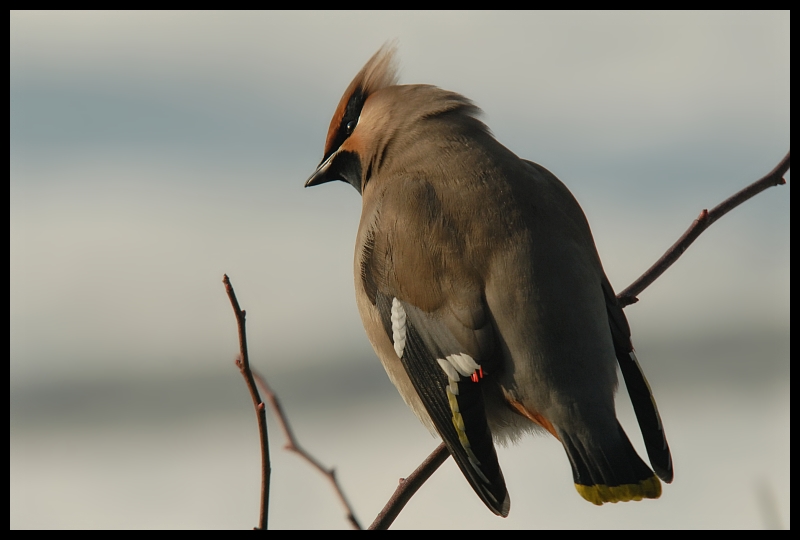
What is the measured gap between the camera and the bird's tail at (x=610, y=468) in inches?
137

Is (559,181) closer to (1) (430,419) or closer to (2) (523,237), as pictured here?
(2) (523,237)

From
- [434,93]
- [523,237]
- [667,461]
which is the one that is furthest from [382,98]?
[667,461]

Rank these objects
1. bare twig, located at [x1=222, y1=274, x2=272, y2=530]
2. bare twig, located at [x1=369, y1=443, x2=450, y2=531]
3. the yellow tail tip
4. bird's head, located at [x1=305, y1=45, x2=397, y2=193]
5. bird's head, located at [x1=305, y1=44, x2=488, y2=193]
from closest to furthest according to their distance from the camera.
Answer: bare twig, located at [x1=222, y1=274, x2=272, y2=530] < bare twig, located at [x1=369, y1=443, x2=450, y2=531] < the yellow tail tip < bird's head, located at [x1=305, y1=44, x2=488, y2=193] < bird's head, located at [x1=305, y1=45, x2=397, y2=193]

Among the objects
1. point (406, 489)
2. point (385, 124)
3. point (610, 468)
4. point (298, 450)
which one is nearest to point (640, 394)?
point (610, 468)

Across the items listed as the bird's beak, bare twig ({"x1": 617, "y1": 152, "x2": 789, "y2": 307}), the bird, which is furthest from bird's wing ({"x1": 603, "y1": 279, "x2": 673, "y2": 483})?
the bird's beak

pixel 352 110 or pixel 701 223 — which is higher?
pixel 352 110

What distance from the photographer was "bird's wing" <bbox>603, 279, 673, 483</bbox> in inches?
140

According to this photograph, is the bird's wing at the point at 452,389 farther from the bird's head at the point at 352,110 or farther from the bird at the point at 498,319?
the bird's head at the point at 352,110

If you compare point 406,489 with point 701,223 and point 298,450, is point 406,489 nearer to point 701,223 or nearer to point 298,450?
point 298,450

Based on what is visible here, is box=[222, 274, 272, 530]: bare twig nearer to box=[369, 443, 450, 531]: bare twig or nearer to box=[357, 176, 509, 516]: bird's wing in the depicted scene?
box=[369, 443, 450, 531]: bare twig

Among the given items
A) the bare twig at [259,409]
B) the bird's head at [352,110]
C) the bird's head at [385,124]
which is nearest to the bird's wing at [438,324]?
the bird's head at [385,124]

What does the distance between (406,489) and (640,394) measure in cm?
85

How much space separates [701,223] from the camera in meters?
3.61

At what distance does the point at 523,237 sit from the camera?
361cm
